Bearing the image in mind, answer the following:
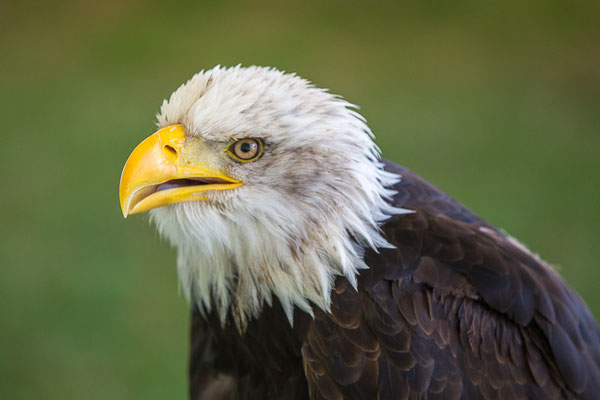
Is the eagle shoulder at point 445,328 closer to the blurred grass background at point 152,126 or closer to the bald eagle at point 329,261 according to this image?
the bald eagle at point 329,261

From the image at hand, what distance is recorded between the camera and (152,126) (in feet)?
17.4

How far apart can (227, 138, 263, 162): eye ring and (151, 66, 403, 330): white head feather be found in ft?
0.06

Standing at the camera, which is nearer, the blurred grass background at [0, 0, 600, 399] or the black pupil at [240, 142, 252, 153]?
the black pupil at [240, 142, 252, 153]

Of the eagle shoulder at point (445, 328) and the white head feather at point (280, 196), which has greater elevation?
the white head feather at point (280, 196)

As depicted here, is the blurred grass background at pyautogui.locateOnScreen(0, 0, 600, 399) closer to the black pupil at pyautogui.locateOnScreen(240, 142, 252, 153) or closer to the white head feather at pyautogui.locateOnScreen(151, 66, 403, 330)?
the white head feather at pyautogui.locateOnScreen(151, 66, 403, 330)

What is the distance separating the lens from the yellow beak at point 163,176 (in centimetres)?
169

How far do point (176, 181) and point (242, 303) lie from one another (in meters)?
0.40

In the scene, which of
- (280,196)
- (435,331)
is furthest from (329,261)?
(435,331)

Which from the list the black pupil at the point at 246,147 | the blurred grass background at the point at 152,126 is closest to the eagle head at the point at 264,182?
the black pupil at the point at 246,147

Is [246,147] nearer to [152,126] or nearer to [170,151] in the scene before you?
[170,151]

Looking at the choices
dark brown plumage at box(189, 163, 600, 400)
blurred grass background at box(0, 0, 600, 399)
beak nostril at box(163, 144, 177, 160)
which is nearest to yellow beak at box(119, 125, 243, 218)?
beak nostril at box(163, 144, 177, 160)

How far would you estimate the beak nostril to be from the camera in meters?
1.73

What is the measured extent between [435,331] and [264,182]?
1.92 ft

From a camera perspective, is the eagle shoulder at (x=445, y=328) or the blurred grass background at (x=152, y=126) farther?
the blurred grass background at (x=152, y=126)
